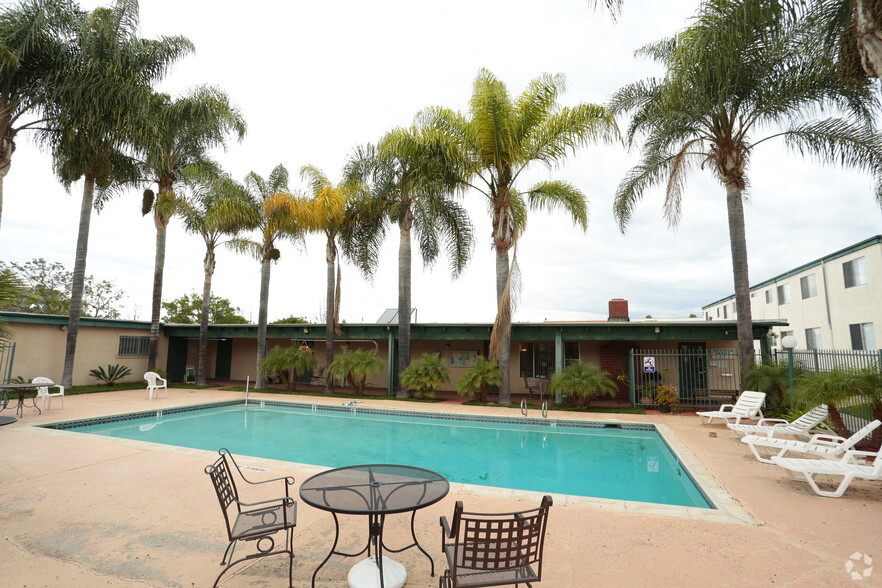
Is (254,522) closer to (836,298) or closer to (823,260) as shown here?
(836,298)

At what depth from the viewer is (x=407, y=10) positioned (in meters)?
7.94

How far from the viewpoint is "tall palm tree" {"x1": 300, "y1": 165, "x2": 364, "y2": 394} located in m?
15.9

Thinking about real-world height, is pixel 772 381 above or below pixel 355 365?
below

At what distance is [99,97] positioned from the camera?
397 inches

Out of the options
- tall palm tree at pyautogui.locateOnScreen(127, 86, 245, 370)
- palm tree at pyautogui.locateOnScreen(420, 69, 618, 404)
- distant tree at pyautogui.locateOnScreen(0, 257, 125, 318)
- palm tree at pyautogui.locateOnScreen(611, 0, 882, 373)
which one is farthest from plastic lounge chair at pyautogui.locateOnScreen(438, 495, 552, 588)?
distant tree at pyautogui.locateOnScreen(0, 257, 125, 318)

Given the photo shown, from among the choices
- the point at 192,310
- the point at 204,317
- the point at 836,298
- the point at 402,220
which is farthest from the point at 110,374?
the point at 836,298

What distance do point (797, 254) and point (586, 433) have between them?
663 inches

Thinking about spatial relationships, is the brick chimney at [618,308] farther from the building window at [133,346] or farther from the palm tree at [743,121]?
the building window at [133,346]

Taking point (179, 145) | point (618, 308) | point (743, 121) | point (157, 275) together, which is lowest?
point (618, 308)

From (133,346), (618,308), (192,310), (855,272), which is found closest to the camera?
(855,272)

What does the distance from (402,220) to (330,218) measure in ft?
8.69

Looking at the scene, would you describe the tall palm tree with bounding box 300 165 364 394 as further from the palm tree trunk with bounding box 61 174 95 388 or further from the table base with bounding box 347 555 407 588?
the table base with bounding box 347 555 407 588

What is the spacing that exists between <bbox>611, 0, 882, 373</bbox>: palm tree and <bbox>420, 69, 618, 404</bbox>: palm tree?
1.76 m

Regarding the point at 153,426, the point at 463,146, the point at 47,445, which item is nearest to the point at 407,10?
the point at 463,146
